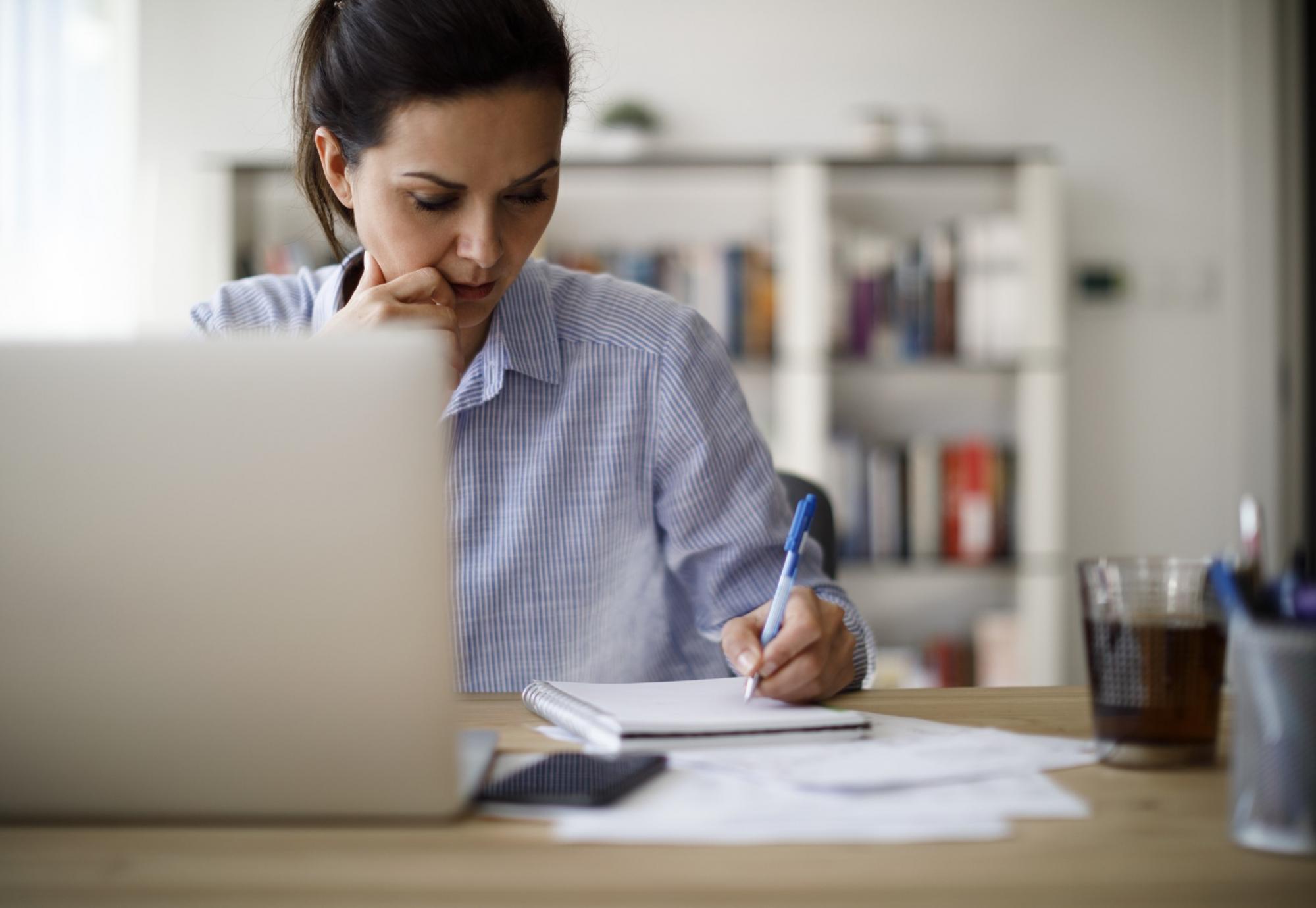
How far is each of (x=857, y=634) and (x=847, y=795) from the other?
48 cm

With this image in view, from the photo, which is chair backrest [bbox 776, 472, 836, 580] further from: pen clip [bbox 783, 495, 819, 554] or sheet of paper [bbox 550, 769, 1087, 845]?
sheet of paper [bbox 550, 769, 1087, 845]

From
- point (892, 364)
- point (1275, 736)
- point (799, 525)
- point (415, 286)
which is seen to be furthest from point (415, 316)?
point (892, 364)

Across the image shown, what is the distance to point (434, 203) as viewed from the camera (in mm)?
1235

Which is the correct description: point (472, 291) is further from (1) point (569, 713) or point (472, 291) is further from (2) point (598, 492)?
(1) point (569, 713)

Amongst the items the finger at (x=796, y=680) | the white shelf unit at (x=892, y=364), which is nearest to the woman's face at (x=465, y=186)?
the finger at (x=796, y=680)

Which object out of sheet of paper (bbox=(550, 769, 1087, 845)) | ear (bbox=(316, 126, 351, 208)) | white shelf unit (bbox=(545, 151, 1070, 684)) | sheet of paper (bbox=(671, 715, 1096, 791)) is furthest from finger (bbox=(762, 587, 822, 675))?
white shelf unit (bbox=(545, 151, 1070, 684))

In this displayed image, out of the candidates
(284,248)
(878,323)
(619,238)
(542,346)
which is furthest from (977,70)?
(542,346)

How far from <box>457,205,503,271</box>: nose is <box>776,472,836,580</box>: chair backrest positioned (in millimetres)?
437

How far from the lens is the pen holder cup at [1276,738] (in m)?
0.57

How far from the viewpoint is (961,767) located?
0.73 m

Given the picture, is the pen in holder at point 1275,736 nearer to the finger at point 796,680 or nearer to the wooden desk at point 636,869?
the wooden desk at point 636,869

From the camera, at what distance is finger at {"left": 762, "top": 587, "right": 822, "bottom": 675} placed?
92 cm

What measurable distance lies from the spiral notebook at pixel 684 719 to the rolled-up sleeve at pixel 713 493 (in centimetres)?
32

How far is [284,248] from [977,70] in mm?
2034
